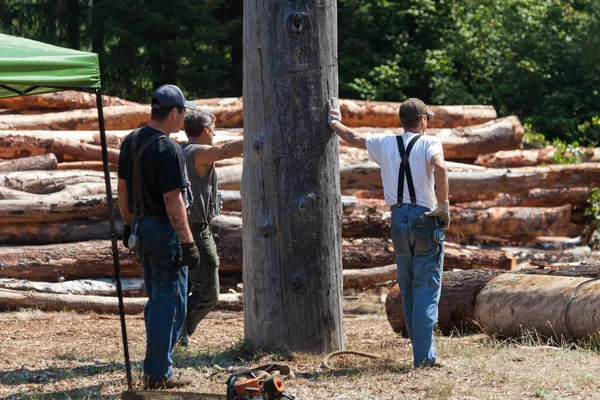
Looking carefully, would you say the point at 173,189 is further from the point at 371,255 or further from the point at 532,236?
the point at 532,236

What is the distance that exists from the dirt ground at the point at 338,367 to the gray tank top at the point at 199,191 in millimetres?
1167

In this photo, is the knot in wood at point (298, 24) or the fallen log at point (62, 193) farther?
the fallen log at point (62, 193)

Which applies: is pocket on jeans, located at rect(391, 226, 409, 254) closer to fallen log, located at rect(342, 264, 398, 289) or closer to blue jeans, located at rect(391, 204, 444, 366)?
blue jeans, located at rect(391, 204, 444, 366)

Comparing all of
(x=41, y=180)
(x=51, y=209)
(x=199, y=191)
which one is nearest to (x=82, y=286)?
(x=51, y=209)

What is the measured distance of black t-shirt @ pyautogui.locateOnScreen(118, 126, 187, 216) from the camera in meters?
6.09

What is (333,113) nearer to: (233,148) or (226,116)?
(233,148)

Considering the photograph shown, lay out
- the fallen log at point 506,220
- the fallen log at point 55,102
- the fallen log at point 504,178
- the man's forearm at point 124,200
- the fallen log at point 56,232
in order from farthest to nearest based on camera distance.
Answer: the fallen log at point 55,102
the fallen log at point 506,220
the fallen log at point 504,178
the fallen log at point 56,232
the man's forearm at point 124,200

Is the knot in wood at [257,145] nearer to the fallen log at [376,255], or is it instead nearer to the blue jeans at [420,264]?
the blue jeans at [420,264]

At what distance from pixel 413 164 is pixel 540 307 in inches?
106

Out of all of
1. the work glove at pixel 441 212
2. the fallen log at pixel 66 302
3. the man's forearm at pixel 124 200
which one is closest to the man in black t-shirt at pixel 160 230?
the man's forearm at pixel 124 200

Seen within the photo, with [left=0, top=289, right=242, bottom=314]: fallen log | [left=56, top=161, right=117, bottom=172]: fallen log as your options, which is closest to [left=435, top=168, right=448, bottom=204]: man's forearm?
[left=0, top=289, right=242, bottom=314]: fallen log

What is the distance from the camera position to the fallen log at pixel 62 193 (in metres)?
11.9

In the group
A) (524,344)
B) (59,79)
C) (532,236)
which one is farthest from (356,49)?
(59,79)

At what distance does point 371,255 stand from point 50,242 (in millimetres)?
4445
